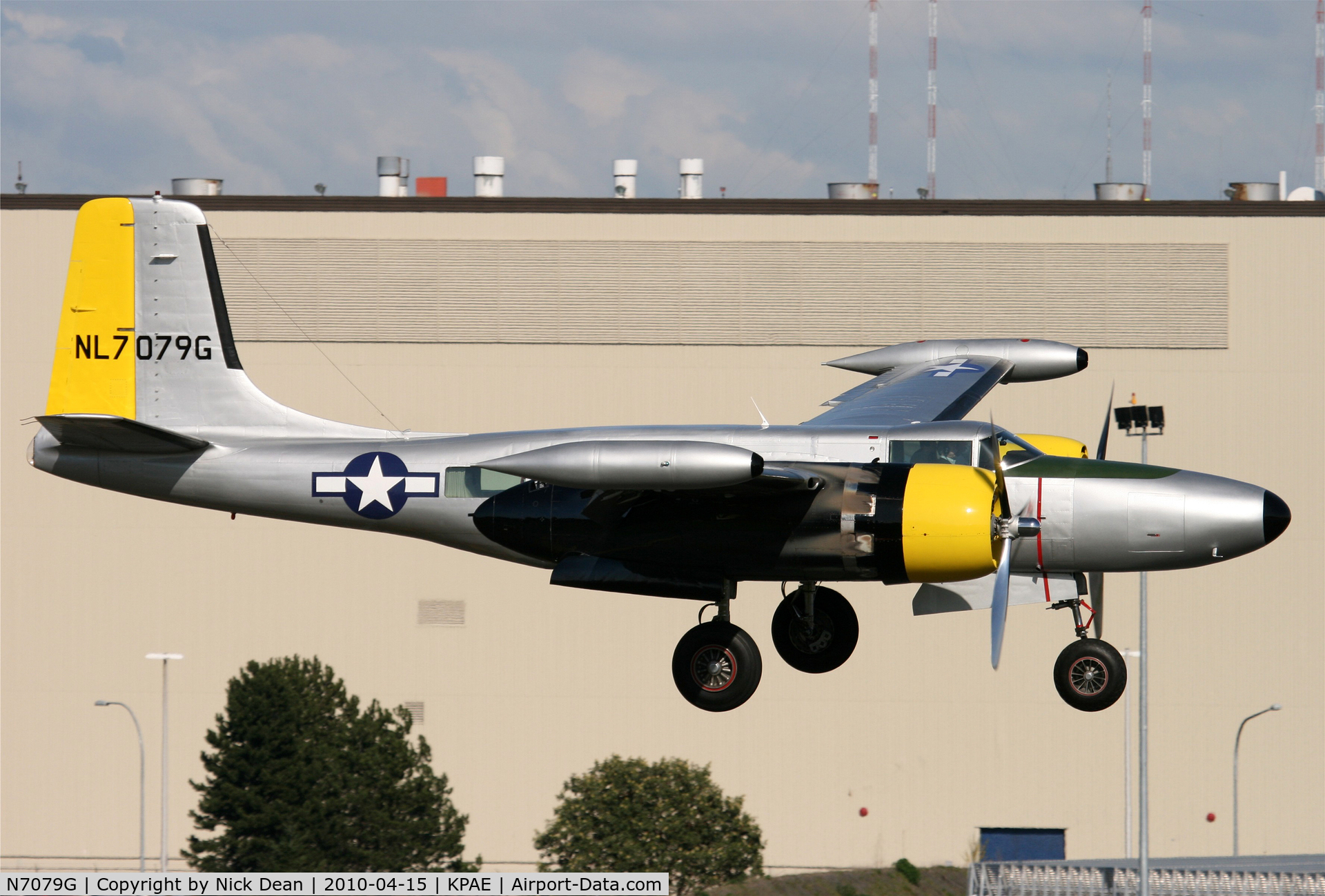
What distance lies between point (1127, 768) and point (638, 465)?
158 feet

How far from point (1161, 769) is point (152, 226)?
50378 mm

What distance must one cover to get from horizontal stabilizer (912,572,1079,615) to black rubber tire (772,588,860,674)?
3.64 ft

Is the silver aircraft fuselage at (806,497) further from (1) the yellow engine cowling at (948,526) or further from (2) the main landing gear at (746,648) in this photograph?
(2) the main landing gear at (746,648)

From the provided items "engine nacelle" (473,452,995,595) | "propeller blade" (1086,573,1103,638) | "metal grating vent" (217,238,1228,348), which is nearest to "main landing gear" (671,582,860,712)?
"engine nacelle" (473,452,995,595)

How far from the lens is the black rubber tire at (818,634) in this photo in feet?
74.2

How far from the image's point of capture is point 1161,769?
62.0 m

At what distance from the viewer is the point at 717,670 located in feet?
69.3

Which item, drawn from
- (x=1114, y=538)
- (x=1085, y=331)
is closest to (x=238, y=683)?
(x=1085, y=331)

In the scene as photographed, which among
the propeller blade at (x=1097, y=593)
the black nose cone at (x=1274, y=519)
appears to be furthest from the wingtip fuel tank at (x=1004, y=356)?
the black nose cone at (x=1274, y=519)

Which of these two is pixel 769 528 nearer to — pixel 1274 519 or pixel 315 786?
pixel 1274 519

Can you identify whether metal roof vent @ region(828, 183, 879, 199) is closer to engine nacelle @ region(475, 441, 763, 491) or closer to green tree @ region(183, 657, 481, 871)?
green tree @ region(183, 657, 481, 871)

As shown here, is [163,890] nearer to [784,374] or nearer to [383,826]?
[383,826]

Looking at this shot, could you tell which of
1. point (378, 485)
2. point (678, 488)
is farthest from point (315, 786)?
point (678, 488)

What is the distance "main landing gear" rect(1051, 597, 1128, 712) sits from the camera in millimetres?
22172
